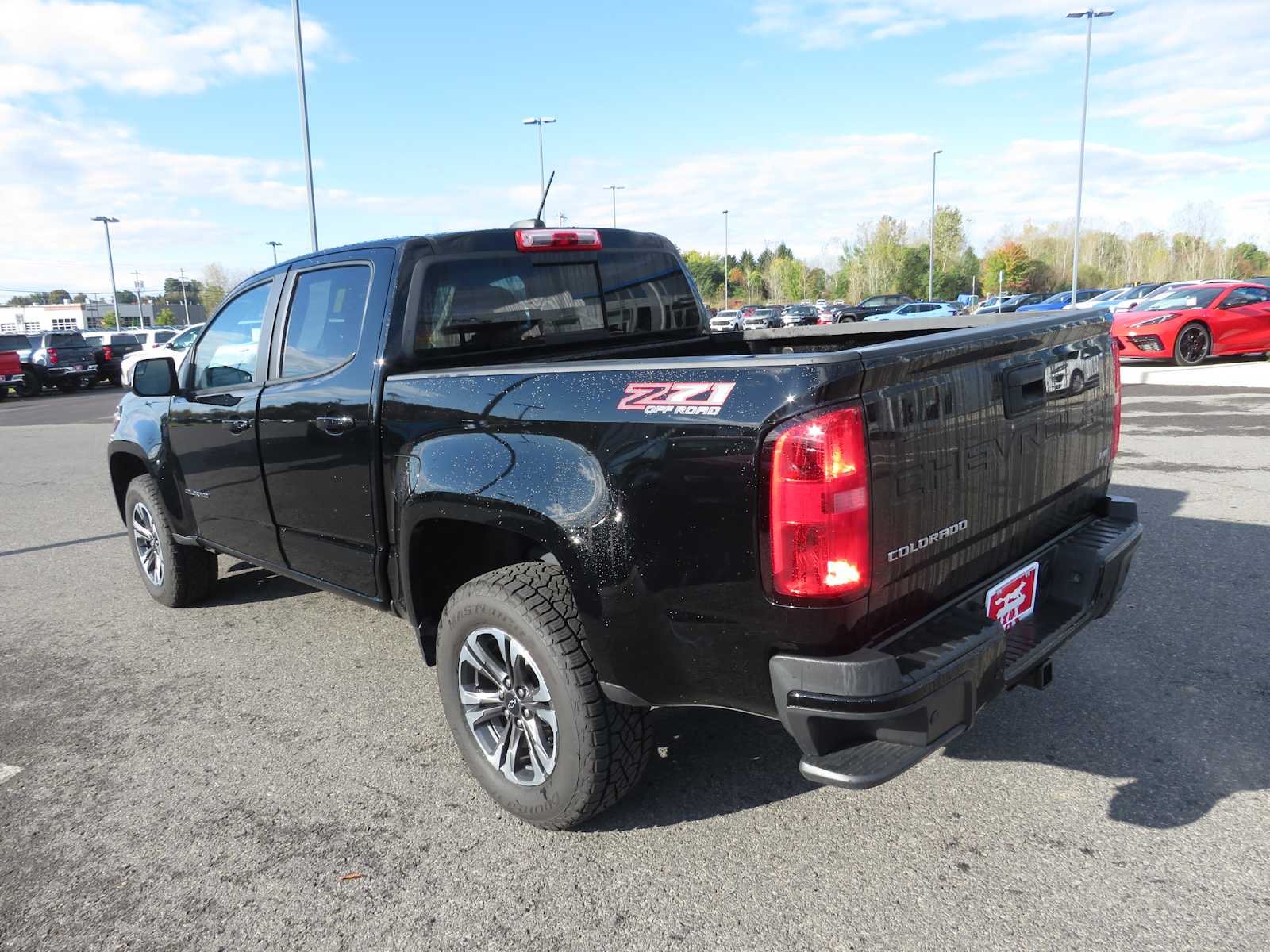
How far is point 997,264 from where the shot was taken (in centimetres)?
8381

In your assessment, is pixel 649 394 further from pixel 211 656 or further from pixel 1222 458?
pixel 1222 458

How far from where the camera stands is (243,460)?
4.17 meters

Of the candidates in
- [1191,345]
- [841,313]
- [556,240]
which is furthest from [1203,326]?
[841,313]

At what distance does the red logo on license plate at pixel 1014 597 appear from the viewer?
2.69 meters

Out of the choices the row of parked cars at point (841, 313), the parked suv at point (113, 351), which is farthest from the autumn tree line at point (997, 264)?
the parked suv at point (113, 351)

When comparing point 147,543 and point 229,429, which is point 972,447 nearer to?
point 229,429

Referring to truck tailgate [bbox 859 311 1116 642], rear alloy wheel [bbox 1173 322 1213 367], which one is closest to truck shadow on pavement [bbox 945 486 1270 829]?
truck tailgate [bbox 859 311 1116 642]

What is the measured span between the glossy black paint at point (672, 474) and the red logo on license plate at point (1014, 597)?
62 millimetres

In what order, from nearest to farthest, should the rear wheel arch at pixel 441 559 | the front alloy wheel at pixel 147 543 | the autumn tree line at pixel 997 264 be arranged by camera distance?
the rear wheel arch at pixel 441 559, the front alloy wheel at pixel 147 543, the autumn tree line at pixel 997 264

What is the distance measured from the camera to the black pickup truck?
2201mm

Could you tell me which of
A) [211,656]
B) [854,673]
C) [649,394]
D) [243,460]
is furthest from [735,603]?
[211,656]

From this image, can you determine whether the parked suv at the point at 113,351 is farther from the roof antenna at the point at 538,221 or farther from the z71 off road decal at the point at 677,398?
the z71 off road decal at the point at 677,398

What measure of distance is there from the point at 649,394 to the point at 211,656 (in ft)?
10.4

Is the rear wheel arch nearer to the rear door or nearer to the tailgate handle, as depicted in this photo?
the rear door
